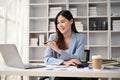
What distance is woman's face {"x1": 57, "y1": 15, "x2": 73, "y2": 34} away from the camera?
2.25 meters

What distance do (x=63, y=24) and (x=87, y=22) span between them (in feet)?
8.33

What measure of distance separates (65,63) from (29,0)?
3.26 metres

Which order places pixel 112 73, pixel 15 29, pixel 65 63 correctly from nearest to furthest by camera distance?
pixel 112 73, pixel 65 63, pixel 15 29

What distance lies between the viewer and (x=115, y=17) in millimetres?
4703

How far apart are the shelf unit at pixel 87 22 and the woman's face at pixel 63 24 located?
240cm

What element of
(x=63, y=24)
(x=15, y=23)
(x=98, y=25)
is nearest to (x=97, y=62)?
(x=63, y=24)

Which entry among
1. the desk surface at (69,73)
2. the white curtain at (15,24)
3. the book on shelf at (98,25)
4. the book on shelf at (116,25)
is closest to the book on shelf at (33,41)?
the white curtain at (15,24)

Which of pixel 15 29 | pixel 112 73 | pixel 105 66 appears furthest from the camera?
pixel 15 29

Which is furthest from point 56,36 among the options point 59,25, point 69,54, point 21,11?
point 21,11

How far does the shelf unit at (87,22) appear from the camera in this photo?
468cm

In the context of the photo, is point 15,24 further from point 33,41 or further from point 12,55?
point 12,55

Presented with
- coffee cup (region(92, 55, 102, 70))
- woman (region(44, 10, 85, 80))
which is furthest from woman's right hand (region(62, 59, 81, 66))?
coffee cup (region(92, 55, 102, 70))

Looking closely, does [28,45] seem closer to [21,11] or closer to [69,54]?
[21,11]

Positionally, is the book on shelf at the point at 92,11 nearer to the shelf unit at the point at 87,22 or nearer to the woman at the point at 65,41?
the shelf unit at the point at 87,22
